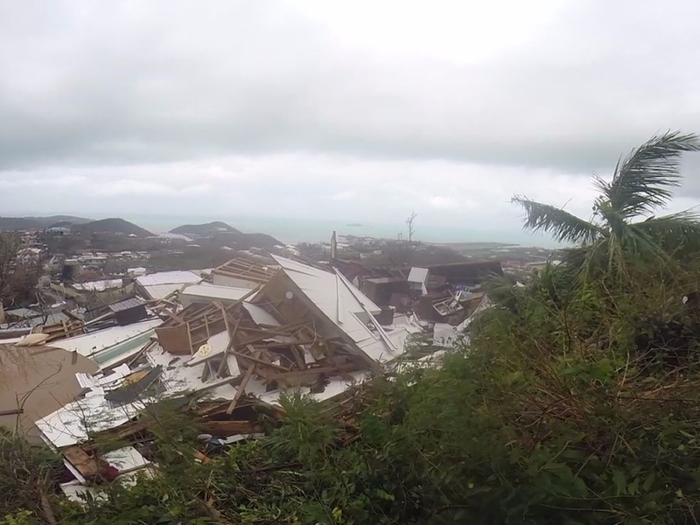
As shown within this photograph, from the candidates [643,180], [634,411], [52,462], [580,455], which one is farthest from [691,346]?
[52,462]

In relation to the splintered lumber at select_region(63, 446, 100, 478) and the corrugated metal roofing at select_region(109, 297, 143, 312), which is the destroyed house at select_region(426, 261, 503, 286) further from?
the splintered lumber at select_region(63, 446, 100, 478)

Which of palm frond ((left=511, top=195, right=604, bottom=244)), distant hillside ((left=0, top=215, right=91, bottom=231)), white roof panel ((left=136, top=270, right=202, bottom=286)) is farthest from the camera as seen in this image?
distant hillside ((left=0, top=215, right=91, bottom=231))

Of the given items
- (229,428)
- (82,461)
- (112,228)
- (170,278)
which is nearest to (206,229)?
(170,278)

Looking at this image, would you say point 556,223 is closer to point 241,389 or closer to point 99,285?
point 241,389

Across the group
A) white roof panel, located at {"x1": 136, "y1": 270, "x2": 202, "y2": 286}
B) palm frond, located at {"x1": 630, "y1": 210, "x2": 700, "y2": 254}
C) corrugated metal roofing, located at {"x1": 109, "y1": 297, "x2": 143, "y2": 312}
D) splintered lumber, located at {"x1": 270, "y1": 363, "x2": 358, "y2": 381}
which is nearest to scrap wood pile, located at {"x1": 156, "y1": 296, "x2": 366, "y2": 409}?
splintered lumber, located at {"x1": 270, "y1": 363, "x2": 358, "y2": 381}

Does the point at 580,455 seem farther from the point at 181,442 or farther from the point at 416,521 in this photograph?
the point at 181,442

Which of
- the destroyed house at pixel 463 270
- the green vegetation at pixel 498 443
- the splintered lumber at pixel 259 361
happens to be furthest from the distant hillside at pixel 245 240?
the green vegetation at pixel 498 443

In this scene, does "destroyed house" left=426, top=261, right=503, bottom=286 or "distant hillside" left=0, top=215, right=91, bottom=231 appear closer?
"destroyed house" left=426, top=261, right=503, bottom=286

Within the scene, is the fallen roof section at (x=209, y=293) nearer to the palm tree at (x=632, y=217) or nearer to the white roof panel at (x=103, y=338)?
the white roof panel at (x=103, y=338)
